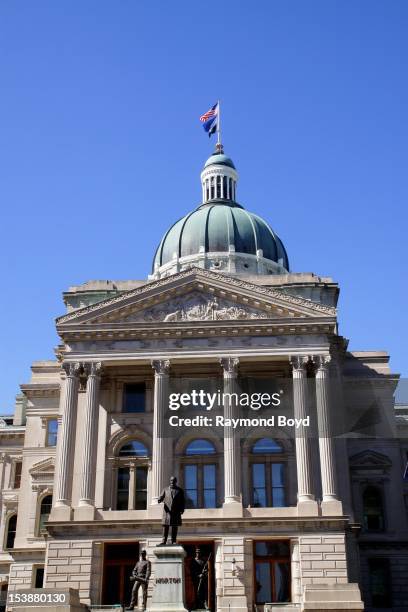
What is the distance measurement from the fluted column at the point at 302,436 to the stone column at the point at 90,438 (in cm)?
1092

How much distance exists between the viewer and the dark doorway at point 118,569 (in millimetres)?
44094

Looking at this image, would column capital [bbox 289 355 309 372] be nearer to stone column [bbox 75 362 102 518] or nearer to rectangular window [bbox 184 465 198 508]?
rectangular window [bbox 184 465 198 508]

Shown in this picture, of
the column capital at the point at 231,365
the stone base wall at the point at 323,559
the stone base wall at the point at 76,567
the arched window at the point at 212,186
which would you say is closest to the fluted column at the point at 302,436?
the stone base wall at the point at 323,559

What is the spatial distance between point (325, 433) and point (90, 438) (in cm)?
1269

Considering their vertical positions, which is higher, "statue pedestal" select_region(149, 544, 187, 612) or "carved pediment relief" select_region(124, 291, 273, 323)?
"carved pediment relief" select_region(124, 291, 273, 323)

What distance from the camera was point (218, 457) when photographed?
48344mm

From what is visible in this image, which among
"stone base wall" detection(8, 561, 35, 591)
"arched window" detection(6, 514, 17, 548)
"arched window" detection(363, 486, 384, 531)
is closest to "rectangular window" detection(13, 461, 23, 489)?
"arched window" detection(6, 514, 17, 548)

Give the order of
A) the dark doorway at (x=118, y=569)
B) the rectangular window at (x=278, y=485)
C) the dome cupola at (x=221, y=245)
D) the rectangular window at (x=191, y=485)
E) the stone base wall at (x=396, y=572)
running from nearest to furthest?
the dark doorway at (x=118, y=569)
the rectangular window at (x=278, y=485)
the rectangular window at (x=191, y=485)
the stone base wall at (x=396, y=572)
the dome cupola at (x=221, y=245)

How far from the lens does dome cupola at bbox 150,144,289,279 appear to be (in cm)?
6925

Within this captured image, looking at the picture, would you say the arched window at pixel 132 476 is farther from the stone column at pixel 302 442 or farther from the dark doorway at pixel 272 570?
the stone column at pixel 302 442

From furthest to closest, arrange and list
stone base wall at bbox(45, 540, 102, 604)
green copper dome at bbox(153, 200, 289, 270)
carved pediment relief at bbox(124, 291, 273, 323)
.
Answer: green copper dome at bbox(153, 200, 289, 270)
carved pediment relief at bbox(124, 291, 273, 323)
stone base wall at bbox(45, 540, 102, 604)

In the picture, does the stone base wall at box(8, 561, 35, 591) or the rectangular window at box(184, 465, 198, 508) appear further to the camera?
the stone base wall at box(8, 561, 35, 591)

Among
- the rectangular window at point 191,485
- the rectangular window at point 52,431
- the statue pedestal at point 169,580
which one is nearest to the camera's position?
the statue pedestal at point 169,580

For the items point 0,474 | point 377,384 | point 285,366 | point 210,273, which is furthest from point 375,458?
point 0,474
